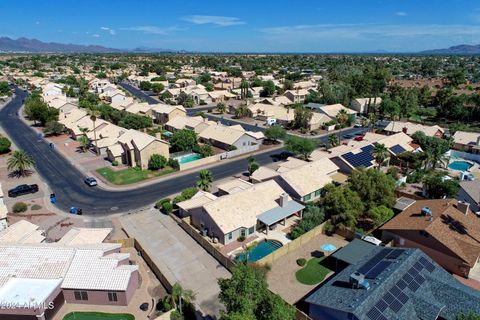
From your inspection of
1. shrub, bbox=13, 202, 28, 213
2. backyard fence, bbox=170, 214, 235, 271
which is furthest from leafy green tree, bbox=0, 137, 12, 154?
backyard fence, bbox=170, 214, 235, 271

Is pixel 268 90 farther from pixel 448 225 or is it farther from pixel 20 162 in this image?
pixel 448 225

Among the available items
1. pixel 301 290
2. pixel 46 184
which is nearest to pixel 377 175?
pixel 301 290

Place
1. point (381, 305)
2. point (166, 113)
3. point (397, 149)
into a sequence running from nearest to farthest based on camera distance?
point (381, 305), point (397, 149), point (166, 113)

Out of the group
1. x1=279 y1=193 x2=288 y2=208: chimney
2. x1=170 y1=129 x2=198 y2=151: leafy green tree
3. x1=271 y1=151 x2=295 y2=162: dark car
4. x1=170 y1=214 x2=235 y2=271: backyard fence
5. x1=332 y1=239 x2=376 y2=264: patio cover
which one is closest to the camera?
x1=332 y1=239 x2=376 y2=264: patio cover

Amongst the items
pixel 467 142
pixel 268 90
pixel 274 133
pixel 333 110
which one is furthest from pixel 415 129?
pixel 268 90

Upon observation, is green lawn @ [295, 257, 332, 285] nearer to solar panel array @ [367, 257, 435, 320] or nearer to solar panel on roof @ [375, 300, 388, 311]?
solar panel array @ [367, 257, 435, 320]

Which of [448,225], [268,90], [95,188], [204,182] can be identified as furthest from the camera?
[268,90]

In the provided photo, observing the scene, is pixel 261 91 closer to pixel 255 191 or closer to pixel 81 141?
pixel 81 141
